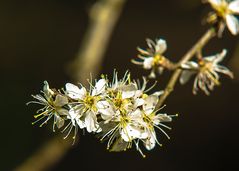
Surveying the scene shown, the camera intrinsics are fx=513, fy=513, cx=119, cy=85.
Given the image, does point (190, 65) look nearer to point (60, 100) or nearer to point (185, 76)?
point (185, 76)

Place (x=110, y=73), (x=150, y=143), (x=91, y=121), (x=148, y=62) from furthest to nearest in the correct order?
(x=110, y=73)
(x=148, y=62)
(x=150, y=143)
(x=91, y=121)

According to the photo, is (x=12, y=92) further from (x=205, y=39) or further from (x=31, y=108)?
(x=205, y=39)

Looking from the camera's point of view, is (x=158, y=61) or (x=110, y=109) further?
(x=158, y=61)

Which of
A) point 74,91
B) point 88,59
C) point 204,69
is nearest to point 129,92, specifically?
point 74,91

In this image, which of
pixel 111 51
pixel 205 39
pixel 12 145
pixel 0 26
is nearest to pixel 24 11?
pixel 0 26

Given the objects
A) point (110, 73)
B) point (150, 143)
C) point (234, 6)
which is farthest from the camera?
point (110, 73)

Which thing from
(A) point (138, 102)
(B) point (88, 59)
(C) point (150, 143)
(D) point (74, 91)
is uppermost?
(B) point (88, 59)

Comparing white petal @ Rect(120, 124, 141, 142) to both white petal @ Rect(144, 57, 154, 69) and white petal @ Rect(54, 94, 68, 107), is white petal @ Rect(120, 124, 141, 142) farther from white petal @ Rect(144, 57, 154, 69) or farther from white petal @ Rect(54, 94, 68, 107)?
white petal @ Rect(144, 57, 154, 69)
